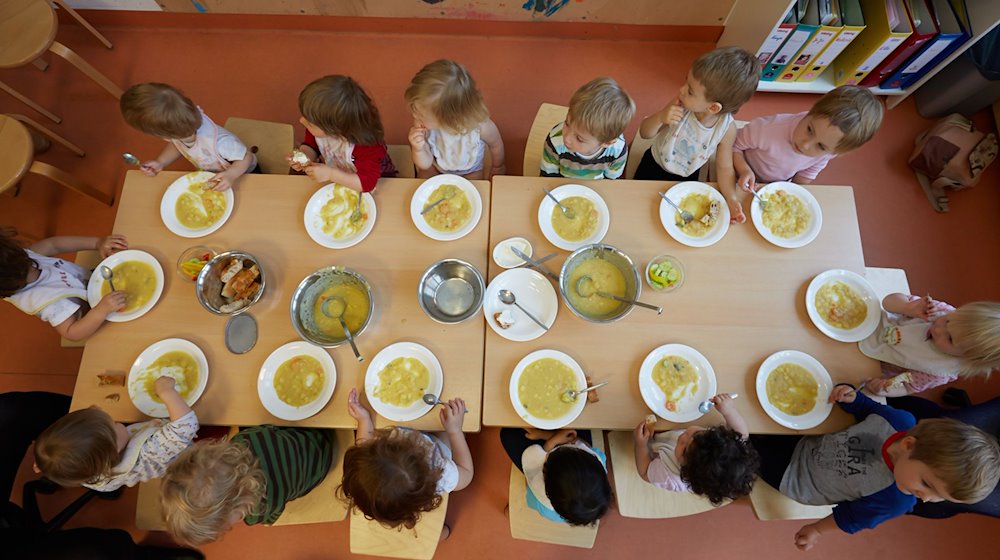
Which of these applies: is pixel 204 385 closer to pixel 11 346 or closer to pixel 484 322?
pixel 484 322

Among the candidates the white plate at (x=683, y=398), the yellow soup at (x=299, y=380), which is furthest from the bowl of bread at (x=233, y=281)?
the white plate at (x=683, y=398)

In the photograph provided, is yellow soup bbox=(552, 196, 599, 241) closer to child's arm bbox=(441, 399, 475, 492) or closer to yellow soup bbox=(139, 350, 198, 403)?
child's arm bbox=(441, 399, 475, 492)

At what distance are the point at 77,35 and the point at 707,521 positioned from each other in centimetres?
547

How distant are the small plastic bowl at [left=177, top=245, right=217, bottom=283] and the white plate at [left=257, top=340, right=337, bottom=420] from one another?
48cm

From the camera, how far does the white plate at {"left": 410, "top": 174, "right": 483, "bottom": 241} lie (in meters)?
1.93

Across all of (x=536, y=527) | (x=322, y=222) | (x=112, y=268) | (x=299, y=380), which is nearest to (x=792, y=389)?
(x=536, y=527)

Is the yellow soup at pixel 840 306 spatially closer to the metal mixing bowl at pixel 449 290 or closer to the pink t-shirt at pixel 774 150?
the pink t-shirt at pixel 774 150

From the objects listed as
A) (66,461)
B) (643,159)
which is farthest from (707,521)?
(66,461)

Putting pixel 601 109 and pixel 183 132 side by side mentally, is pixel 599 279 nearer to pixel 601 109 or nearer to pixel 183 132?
pixel 601 109

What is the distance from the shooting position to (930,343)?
1701 millimetres

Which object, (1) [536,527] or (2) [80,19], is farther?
(2) [80,19]

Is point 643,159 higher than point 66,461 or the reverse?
higher

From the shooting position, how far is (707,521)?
2.53m

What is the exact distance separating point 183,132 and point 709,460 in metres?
2.52
